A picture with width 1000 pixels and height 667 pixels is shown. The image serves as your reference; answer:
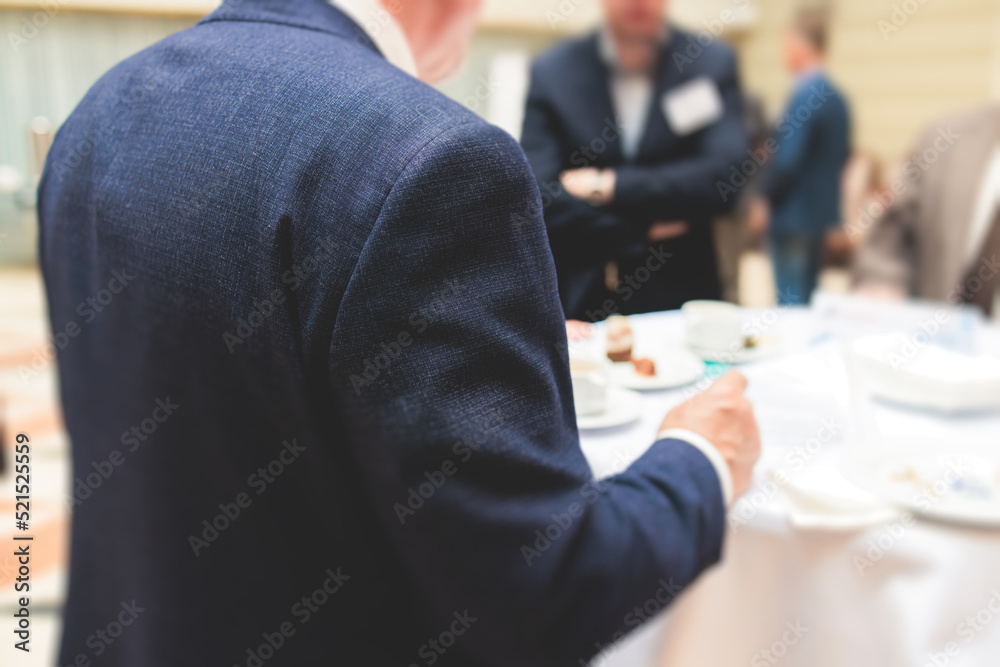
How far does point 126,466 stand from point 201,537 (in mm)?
112

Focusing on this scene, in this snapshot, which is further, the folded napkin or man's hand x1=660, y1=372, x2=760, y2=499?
the folded napkin

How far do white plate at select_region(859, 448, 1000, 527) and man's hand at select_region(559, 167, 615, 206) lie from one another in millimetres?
522

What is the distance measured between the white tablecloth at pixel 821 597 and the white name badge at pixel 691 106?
0.84 metres

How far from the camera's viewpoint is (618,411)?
101 centimetres

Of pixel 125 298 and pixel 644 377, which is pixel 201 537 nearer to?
pixel 125 298

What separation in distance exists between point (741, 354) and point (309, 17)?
885mm

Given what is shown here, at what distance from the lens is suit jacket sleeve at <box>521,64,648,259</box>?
0.90 metres
